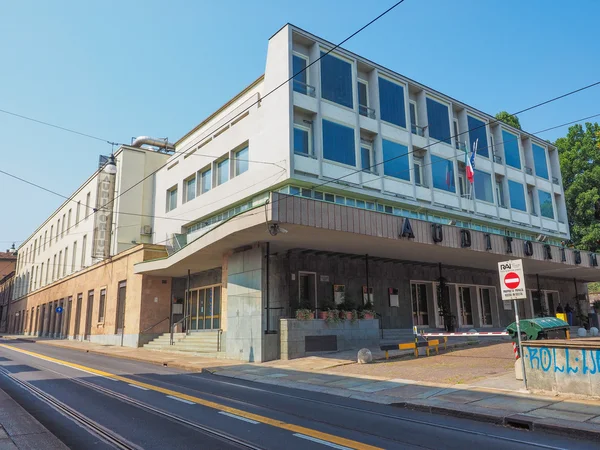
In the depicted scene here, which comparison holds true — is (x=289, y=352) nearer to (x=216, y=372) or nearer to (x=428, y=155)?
(x=216, y=372)

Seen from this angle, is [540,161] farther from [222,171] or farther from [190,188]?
[190,188]

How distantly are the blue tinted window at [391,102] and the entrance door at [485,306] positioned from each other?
40.7 ft

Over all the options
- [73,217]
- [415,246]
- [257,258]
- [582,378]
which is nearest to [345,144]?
[415,246]

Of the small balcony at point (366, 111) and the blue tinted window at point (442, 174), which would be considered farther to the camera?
the blue tinted window at point (442, 174)

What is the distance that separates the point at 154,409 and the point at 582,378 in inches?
331

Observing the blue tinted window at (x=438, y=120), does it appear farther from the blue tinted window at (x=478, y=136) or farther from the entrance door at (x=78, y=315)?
the entrance door at (x=78, y=315)

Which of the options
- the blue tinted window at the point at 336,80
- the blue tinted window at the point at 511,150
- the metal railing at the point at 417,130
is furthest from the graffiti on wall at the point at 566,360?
the blue tinted window at the point at 511,150

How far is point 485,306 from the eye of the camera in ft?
96.1

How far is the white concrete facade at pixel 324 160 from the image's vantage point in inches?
849

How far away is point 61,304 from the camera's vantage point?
145ft

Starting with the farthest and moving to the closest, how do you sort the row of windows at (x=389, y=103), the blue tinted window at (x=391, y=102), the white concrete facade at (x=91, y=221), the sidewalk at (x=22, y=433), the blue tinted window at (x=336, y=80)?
1. the white concrete facade at (x=91, y=221)
2. the blue tinted window at (x=391, y=102)
3. the blue tinted window at (x=336, y=80)
4. the row of windows at (x=389, y=103)
5. the sidewalk at (x=22, y=433)

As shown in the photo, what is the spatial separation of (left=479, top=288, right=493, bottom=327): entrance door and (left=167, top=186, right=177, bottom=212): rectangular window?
71.5 ft

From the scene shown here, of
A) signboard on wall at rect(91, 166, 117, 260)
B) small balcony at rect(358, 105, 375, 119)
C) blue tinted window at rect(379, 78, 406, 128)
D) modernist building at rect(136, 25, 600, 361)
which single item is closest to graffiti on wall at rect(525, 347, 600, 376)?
modernist building at rect(136, 25, 600, 361)

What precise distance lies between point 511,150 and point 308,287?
2313cm
